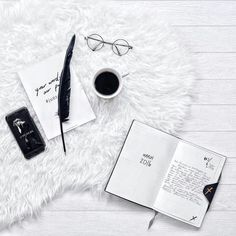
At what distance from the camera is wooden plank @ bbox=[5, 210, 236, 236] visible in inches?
37.6

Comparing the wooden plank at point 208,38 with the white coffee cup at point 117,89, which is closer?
the white coffee cup at point 117,89

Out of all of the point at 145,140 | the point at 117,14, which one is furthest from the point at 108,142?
the point at 117,14

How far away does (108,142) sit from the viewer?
955 millimetres

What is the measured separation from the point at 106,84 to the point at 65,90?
116 mm

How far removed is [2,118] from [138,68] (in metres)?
0.41

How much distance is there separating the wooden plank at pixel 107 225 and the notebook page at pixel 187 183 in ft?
0.11

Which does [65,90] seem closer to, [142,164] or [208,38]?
[142,164]

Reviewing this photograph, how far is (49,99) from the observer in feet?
3.12

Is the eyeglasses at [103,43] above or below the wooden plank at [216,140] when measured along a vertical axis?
above

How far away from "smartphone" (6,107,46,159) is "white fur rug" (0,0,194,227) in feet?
0.06

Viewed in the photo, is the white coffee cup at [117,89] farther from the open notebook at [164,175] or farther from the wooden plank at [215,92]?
the wooden plank at [215,92]

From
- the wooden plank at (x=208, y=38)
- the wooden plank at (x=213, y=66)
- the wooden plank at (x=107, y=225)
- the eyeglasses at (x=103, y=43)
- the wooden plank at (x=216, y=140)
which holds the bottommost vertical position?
the wooden plank at (x=107, y=225)

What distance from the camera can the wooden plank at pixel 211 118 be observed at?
98 centimetres

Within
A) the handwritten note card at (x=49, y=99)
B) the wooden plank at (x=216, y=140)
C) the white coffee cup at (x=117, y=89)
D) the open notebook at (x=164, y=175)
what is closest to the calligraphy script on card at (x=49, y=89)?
the handwritten note card at (x=49, y=99)
